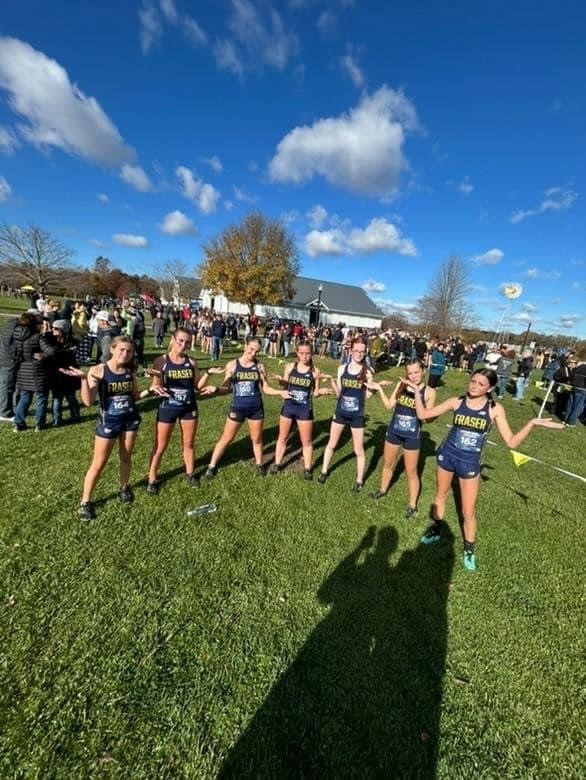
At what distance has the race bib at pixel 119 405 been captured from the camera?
13.3 feet

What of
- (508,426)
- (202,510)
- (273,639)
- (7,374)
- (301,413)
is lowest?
(273,639)

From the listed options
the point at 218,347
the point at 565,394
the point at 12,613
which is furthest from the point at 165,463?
the point at 565,394

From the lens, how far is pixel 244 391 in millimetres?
5211

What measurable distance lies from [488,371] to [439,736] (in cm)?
339

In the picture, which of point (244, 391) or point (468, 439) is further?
point (244, 391)

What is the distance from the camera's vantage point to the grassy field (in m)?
2.22

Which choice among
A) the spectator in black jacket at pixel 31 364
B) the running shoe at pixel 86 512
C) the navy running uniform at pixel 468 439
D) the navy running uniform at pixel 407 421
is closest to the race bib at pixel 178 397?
the running shoe at pixel 86 512

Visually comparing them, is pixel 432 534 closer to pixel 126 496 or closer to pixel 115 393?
pixel 126 496

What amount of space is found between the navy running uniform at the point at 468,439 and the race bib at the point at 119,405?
13.1 feet

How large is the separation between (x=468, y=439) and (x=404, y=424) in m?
0.97

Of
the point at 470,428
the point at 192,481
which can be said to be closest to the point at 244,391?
the point at 192,481

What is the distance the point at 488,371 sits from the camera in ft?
13.4

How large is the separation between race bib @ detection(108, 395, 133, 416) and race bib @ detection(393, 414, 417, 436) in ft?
11.9

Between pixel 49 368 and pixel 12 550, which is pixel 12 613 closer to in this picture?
pixel 12 550
